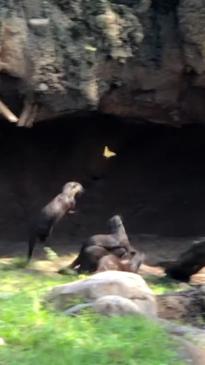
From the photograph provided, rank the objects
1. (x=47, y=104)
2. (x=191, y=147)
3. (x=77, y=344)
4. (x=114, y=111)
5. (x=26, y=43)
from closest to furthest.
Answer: (x=77, y=344) → (x=26, y=43) → (x=47, y=104) → (x=114, y=111) → (x=191, y=147)

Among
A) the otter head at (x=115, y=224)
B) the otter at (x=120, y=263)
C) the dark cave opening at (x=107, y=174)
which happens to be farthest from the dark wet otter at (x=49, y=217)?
the dark cave opening at (x=107, y=174)

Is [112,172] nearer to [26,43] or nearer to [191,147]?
[191,147]

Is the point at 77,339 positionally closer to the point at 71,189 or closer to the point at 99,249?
the point at 99,249

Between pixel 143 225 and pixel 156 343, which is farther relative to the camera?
pixel 143 225

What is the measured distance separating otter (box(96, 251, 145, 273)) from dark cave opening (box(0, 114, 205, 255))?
100 inches

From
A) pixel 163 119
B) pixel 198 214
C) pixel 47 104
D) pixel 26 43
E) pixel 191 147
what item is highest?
pixel 26 43

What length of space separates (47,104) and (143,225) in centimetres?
362

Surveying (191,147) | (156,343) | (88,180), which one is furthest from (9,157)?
(156,343)

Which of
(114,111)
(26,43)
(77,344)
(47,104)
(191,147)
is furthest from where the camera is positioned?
(191,147)

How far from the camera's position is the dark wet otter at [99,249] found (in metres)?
9.55

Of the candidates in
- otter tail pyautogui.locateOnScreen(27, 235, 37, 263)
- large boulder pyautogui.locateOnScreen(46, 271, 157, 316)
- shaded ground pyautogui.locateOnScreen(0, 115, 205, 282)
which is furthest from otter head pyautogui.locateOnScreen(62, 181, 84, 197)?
large boulder pyautogui.locateOnScreen(46, 271, 157, 316)

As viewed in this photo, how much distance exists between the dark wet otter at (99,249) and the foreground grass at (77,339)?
3.89 meters

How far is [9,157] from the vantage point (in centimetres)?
1269

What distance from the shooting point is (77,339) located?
16.0 ft
